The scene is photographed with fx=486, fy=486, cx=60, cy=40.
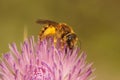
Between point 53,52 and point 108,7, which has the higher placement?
point 108,7

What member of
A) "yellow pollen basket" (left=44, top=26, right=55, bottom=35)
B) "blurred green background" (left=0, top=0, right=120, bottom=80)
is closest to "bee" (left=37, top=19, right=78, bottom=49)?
"yellow pollen basket" (left=44, top=26, right=55, bottom=35)

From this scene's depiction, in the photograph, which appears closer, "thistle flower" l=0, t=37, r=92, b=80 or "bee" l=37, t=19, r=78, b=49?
"thistle flower" l=0, t=37, r=92, b=80

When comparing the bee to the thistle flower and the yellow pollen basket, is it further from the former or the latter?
the thistle flower

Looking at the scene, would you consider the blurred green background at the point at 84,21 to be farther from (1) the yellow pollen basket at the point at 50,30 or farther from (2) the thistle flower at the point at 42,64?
(2) the thistle flower at the point at 42,64

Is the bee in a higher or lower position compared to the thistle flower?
higher

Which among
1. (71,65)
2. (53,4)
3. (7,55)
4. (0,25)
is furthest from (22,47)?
(53,4)

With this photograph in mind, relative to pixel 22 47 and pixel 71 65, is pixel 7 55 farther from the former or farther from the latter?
pixel 71 65

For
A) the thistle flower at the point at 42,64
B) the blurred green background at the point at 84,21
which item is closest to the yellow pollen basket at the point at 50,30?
the thistle flower at the point at 42,64
